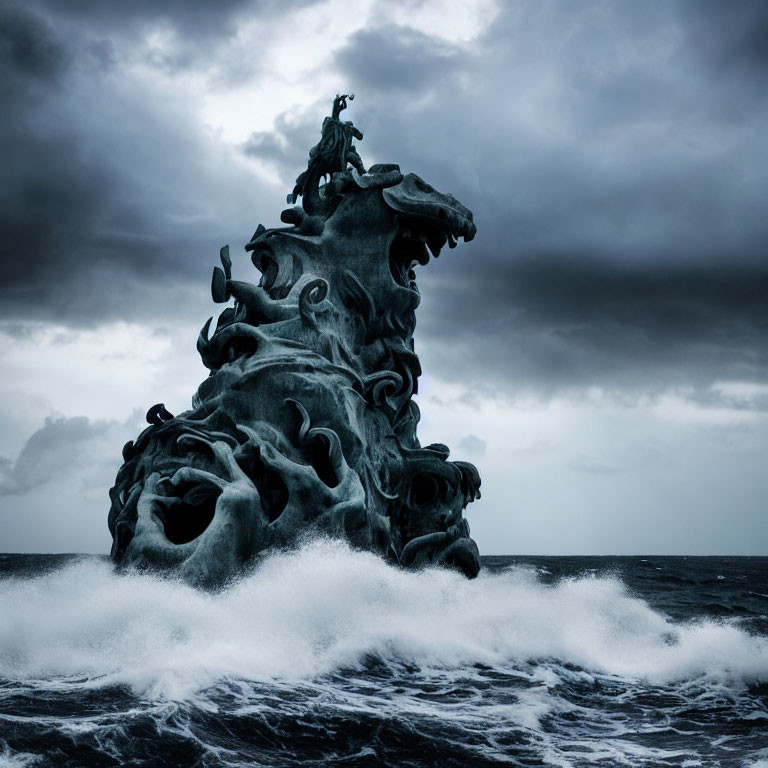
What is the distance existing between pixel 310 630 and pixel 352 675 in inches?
34.7

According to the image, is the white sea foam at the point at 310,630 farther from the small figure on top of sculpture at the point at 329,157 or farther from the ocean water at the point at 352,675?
the small figure on top of sculpture at the point at 329,157

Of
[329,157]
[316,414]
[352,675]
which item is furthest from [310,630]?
[329,157]

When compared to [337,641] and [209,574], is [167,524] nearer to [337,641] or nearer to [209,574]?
[209,574]

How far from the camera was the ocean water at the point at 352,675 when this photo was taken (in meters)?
5.20

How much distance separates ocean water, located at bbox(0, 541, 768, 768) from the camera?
5.20 meters

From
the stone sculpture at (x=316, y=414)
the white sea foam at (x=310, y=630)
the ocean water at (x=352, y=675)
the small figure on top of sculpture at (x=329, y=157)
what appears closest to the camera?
the ocean water at (x=352, y=675)

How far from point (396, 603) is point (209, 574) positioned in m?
1.94

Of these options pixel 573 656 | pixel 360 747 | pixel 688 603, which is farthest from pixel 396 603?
pixel 688 603

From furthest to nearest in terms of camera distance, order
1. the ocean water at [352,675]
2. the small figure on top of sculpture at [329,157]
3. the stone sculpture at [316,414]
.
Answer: the small figure on top of sculpture at [329,157], the stone sculpture at [316,414], the ocean water at [352,675]

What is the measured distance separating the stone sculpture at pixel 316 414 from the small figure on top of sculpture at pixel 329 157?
23mm

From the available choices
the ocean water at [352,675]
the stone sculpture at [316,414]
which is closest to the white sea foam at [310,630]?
the ocean water at [352,675]

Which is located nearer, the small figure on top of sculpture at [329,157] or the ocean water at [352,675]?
the ocean water at [352,675]

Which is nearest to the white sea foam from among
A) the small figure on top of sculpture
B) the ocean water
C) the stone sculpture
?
the ocean water

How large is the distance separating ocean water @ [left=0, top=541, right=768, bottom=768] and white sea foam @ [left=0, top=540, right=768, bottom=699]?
24 mm
